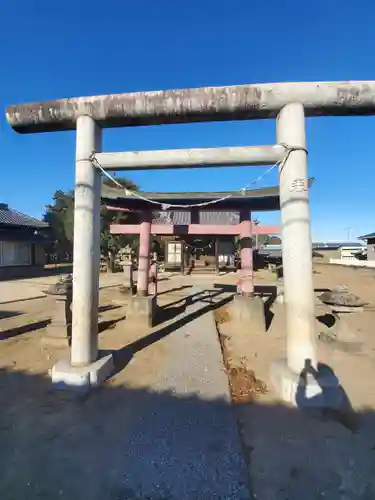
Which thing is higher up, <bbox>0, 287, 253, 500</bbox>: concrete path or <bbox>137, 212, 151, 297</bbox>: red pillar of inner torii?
<bbox>137, 212, 151, 297</bbox>: red pillar of inner torii

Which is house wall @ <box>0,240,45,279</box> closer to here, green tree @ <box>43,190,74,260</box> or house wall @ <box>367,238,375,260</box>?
green tree @ <box>43,190,74,260</box>

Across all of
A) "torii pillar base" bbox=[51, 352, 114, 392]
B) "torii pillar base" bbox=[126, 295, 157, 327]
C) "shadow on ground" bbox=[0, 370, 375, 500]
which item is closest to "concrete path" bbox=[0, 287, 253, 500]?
"shadow on ground" bbox=[0, 370, 375, 500]

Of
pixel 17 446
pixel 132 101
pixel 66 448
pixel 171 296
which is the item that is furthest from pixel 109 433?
pixel 171 296

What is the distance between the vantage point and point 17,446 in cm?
276

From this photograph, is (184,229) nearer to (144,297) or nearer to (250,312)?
(144,297)

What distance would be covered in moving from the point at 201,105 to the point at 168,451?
3.93 metres

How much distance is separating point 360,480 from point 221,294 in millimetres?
11141

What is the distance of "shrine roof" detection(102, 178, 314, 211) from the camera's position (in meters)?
8.41

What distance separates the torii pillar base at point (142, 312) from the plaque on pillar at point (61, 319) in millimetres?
1700

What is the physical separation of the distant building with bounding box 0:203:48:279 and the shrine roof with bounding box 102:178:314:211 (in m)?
15.9

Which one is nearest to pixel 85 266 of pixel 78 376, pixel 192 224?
pixel 78 376

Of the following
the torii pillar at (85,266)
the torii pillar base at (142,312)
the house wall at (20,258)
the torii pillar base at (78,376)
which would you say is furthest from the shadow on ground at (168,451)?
the house wall at (20,258)

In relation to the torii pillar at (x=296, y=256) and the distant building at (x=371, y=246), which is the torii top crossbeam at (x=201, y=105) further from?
the distant building at (x=371, y=246)

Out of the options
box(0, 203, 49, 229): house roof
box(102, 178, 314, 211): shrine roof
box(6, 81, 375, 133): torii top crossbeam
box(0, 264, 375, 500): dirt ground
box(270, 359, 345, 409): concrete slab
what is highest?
box(0, 203, 49, 229): house roof
